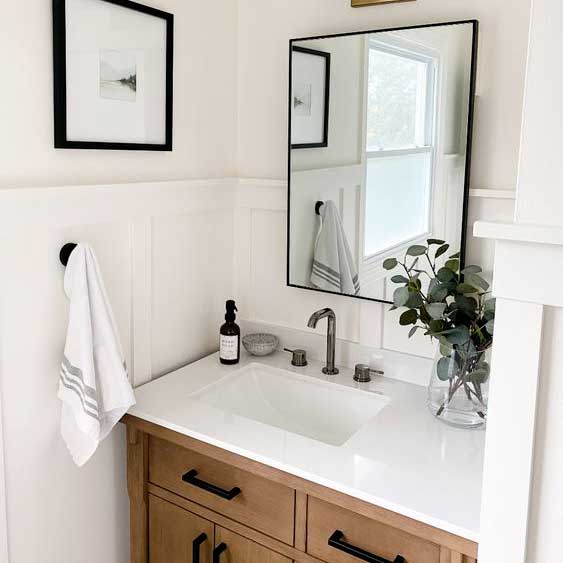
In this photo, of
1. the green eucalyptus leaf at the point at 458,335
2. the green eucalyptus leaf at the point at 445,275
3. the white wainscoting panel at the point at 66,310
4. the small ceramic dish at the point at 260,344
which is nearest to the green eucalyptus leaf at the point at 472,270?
the green eucalyptus leaf at the point at 445,275

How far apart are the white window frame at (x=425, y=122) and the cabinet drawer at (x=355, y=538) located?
2.25 feet

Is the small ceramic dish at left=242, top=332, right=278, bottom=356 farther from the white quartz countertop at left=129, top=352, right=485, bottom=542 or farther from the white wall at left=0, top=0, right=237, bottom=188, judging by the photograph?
the white wall at left=0, top=0, right=237, bottom=188

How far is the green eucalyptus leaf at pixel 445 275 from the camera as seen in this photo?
4.90 ft

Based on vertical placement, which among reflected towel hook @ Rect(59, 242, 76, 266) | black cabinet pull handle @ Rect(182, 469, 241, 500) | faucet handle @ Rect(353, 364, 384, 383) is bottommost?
black cabinet pull handle @ Rect(182, 469, 241, 500)

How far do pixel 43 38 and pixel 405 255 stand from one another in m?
1.01

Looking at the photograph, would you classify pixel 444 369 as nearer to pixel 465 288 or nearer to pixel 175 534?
pixel 465 288

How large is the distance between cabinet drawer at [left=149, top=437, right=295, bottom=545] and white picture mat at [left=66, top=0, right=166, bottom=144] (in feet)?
2.61

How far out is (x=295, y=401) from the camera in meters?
1.83

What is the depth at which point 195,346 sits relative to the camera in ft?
6.45

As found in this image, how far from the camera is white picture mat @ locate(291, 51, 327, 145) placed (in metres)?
1.78

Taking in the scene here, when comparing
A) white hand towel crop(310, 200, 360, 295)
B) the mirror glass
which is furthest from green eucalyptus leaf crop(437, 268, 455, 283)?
white hand towel crop(310, 200, 360, 295)

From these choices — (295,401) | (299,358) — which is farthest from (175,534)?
(299,358)

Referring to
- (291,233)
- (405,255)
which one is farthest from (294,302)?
(405,255)

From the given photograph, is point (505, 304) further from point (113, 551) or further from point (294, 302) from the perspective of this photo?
point (113, 551)
